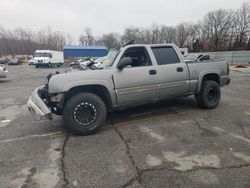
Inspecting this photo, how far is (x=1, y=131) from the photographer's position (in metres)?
4.97

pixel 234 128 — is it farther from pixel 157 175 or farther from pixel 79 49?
pixel 79 49

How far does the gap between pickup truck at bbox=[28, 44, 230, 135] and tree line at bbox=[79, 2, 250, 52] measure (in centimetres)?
3767

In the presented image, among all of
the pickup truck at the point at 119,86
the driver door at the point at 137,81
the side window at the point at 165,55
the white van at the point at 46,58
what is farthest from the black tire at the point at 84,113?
the white van at the point at 46,58

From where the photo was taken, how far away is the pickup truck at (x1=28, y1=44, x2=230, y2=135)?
14.2 ft

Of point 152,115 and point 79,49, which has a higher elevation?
point 79,49

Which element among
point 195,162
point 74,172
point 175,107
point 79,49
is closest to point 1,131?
point 74,172

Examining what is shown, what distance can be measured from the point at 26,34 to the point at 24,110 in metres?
106

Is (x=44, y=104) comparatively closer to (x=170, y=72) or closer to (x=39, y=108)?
(x=39, y=108)

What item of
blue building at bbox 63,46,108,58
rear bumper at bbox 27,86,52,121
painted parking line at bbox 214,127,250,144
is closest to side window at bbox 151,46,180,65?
painted parking line at bbox 214,127,250,144

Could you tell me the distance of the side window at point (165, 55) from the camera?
5326mm

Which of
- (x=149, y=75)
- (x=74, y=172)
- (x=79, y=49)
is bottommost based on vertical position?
(x=74, y=172)

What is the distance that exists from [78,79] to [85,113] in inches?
29.0

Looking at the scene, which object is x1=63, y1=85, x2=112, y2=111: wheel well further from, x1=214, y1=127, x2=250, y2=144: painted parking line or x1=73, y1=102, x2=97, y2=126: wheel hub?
x1=214, y1=127, x2=250, y2=144: painted parking line

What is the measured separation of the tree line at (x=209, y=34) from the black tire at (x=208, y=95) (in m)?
37.2
